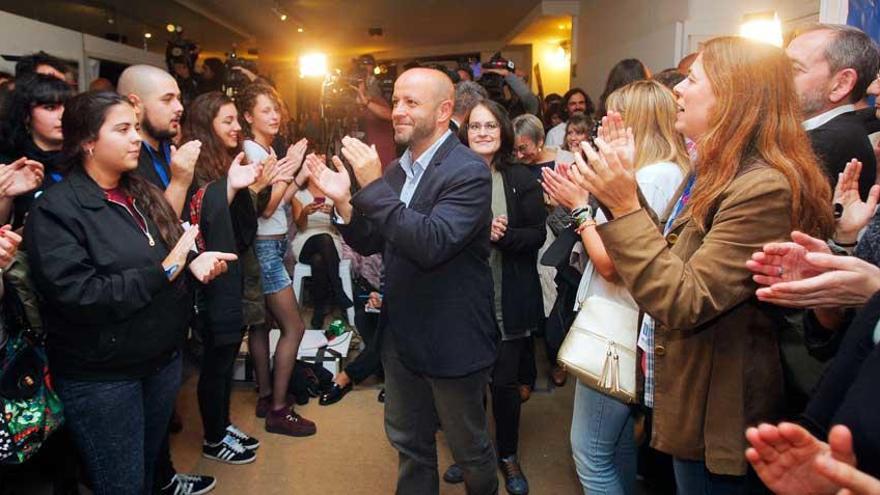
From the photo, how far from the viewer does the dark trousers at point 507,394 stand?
2.36m

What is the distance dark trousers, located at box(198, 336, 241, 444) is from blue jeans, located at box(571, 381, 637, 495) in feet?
4.86

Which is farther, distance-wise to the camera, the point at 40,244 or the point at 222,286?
the point at 222,286

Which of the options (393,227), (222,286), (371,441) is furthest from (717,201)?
(371,441)

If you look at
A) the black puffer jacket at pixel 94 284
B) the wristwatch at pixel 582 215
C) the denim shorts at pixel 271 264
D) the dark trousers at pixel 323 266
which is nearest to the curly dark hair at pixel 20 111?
the black puffer jacket at pixel 94 284

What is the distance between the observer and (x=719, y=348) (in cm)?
125

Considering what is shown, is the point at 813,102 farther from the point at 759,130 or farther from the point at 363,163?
the point at 363,163

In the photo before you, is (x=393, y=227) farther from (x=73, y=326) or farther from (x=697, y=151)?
(x=73, y=326)

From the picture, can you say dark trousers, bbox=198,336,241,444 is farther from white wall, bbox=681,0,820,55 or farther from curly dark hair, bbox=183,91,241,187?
white wall, bbox=681,0,820,55

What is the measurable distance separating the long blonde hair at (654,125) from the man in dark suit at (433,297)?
0.45 meters

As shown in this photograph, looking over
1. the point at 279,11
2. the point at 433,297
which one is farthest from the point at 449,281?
the point at 279,11

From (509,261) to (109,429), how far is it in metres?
1.48

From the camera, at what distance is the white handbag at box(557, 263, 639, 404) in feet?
4.98

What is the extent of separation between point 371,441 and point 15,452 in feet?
4.69

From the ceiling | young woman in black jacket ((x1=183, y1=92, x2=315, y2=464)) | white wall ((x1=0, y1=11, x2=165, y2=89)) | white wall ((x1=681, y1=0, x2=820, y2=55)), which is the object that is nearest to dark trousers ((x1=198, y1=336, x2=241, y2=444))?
young woman in black jacket ((x1=183, y1=92, x2=315, y2=464))
